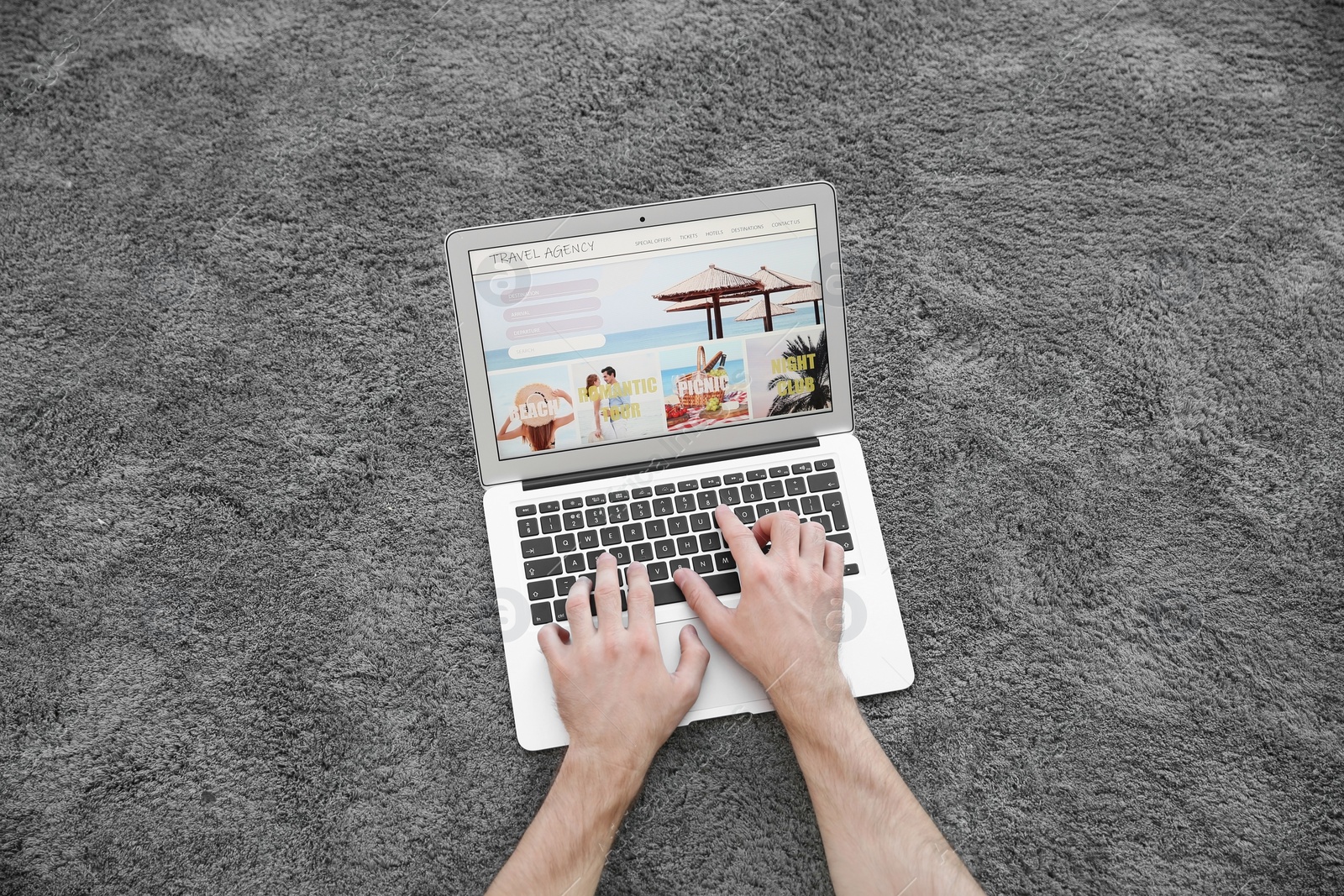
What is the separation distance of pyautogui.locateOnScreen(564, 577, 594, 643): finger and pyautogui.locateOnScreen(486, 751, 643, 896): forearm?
0.13 m

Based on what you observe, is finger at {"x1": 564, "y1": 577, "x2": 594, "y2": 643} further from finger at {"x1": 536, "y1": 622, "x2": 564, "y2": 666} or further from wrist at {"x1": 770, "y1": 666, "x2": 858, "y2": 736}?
wrist at {"x1": 770, "y1": 666, "x2": 858, "y2": 736}

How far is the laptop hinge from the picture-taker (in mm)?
883

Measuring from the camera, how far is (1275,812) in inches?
36.1

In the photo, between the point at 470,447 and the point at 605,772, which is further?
the point at 470,447

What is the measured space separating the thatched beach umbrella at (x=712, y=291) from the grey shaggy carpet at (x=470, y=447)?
0.21m

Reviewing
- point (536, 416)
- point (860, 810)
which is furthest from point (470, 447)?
point (860, 810)

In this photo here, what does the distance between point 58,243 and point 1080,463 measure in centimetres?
133

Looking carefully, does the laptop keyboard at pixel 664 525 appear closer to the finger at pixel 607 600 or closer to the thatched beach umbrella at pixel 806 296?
the finger at pixel 607 600

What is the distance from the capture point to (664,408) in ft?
2.83

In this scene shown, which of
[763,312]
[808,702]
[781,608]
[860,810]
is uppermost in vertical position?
[763,312]

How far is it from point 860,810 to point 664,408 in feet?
1.59

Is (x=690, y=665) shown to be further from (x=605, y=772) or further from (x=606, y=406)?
(x=606, y=406)

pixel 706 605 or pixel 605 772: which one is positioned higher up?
pixel 706 605

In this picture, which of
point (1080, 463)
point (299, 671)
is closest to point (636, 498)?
point (299, 671)
